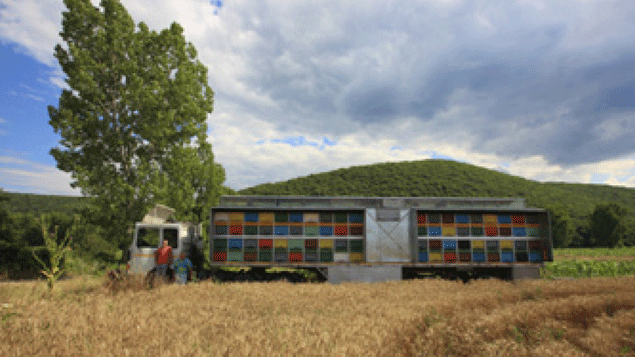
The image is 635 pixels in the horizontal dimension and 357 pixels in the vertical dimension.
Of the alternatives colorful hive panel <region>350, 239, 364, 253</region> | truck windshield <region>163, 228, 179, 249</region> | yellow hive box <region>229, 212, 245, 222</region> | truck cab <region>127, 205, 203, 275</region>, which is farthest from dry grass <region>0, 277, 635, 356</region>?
yellow hive box <region>229, 212, 245, 222</region>

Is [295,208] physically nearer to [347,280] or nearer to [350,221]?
[350,221]

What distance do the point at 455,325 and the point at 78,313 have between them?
6630mm

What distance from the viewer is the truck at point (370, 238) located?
615 inches

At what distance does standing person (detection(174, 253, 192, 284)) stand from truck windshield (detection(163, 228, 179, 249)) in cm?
75

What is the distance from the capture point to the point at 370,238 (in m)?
15.7

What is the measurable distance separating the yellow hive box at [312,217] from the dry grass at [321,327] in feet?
19.6

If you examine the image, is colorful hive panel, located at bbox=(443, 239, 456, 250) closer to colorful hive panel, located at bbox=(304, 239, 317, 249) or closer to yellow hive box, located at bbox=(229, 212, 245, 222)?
colorful hive panel, located at bbox=(304, 239, 317, 249)

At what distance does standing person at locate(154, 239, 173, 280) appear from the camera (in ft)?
44.8

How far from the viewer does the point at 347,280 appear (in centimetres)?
1553

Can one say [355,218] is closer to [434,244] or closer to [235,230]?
[434,244]

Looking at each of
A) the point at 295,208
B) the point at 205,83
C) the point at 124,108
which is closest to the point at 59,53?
the point at 124,108

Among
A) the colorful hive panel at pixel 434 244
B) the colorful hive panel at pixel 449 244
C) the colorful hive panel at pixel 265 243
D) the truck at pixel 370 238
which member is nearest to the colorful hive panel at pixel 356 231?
the truck at pixel 370 238

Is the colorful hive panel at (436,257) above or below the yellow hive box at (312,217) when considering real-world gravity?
below

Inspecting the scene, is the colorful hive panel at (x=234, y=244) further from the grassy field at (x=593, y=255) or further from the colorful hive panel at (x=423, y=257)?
the grassy field at (x=593, y=255)
